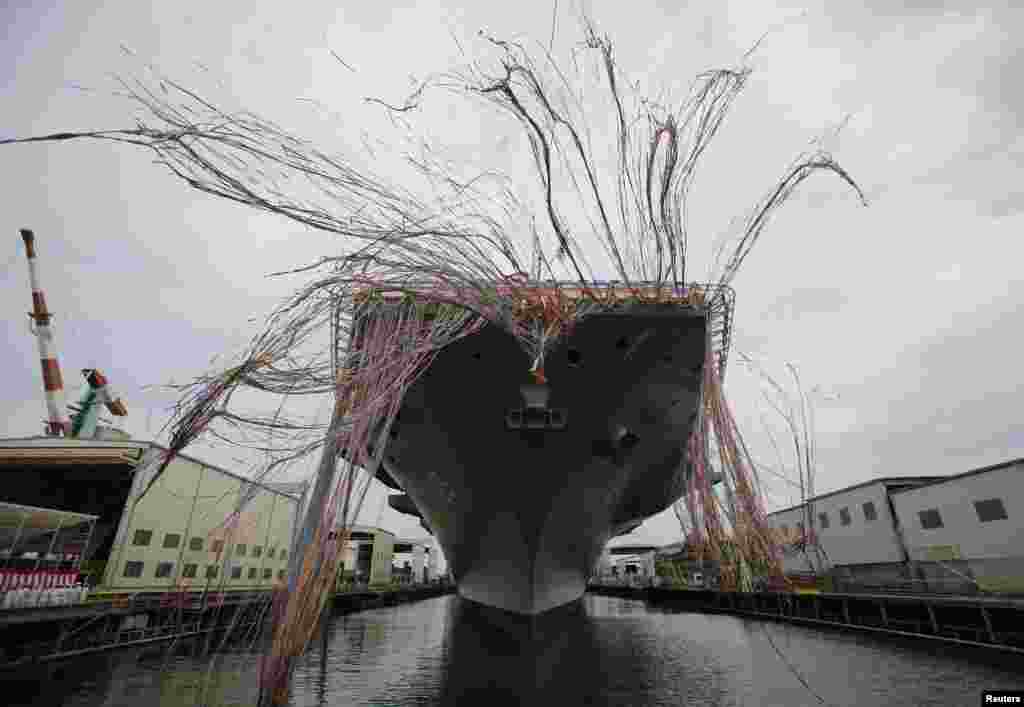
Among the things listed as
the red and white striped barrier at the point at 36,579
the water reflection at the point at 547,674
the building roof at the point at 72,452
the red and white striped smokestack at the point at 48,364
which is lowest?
the water reflection at the point at 547,674

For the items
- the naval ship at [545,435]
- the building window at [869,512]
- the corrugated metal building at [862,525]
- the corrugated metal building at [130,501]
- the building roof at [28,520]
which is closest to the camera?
the naval ship at [545,435]

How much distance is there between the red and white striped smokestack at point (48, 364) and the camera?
Answer: 31094mm

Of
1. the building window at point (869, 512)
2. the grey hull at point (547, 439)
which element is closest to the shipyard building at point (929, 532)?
the building window at point (869, 512)

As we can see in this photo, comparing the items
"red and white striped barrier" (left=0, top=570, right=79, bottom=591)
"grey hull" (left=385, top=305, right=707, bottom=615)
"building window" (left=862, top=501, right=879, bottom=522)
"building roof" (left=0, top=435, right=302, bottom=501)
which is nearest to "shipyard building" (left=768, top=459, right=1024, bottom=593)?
"building window" (left=862, top=501, right=879, bottom=522)

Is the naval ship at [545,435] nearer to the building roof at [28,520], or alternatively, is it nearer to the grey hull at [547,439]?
the grey hull at [547,439]

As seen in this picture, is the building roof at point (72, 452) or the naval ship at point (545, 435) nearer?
the naval ship at point (545, 435)

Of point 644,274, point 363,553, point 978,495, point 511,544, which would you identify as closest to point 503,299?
point 644,274

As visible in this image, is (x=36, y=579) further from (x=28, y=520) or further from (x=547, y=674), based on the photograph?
(x=547, y=674)

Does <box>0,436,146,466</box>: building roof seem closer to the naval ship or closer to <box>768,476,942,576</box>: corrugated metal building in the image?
the naval ship

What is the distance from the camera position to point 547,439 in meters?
8.89

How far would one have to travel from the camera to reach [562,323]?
4.06 metres

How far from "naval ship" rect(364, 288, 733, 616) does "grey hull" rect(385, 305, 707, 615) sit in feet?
0.09

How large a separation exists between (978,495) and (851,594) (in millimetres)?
5175

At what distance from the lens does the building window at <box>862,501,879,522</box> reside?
19889mm
